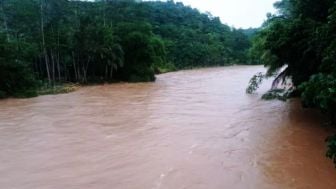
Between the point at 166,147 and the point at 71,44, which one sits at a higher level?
the point at 71,44

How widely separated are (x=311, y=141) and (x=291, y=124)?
252 centimetres

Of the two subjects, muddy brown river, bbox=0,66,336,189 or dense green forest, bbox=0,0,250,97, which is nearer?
muddy brown river, bbox=0,66,336,189

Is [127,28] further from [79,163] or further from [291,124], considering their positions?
[79,163]

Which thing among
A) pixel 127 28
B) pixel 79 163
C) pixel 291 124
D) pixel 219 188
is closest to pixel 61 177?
pixel 79 163

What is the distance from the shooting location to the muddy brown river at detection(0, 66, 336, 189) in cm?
849

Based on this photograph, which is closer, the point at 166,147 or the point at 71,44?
the point at 166,147

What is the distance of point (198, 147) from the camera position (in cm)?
1109

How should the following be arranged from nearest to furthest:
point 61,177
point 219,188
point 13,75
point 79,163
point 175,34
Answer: point 219,188
point 61,177
point 79,163
point 13,75
point 175,34

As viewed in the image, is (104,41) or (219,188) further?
(104,41)

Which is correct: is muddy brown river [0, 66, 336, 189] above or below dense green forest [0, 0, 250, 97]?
below

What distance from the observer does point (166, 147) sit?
1119cm

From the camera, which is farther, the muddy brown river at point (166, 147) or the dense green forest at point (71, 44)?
the dense green forest at point (71, 44)

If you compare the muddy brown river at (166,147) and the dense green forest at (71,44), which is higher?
the dense green forest at (71,44)

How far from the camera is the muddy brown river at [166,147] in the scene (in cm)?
849
